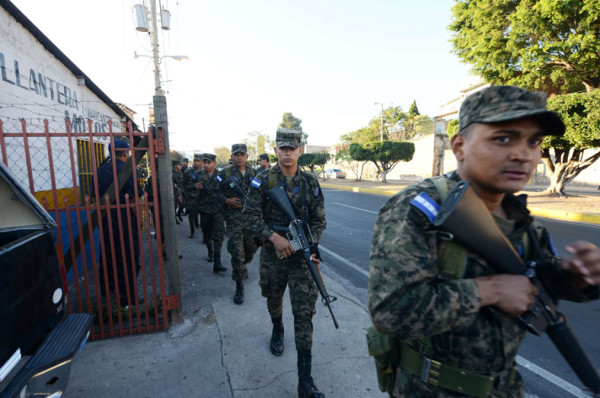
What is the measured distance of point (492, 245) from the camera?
3.11 ft

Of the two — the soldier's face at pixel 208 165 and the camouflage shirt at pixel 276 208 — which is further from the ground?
the soldier's face at pixel 208 165

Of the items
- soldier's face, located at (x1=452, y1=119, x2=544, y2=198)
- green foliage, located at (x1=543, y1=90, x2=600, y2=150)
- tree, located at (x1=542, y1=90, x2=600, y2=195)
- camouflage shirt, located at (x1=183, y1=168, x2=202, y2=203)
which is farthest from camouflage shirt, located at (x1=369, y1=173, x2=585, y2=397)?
green foliage, located at (x1=543, y1=90, x2=600, y2=150)

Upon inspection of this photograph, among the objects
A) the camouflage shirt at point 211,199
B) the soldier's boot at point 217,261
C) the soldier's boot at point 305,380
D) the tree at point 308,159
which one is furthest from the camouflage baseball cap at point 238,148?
the tree at point 308,159

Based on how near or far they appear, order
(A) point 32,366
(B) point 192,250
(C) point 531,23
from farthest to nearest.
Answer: (C) point 531,23 → (B) point 192,250 → (A) point 32,366

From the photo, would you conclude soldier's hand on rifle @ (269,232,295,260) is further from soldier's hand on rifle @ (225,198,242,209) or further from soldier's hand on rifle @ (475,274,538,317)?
soldier's hand on rifle @ (225,198,242,209)

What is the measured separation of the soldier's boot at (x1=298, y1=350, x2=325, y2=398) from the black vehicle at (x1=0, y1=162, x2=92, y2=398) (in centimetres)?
137

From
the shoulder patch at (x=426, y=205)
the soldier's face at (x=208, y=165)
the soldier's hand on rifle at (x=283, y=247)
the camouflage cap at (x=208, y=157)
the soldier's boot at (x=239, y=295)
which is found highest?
the camouflage cap at (x=208, y=157)

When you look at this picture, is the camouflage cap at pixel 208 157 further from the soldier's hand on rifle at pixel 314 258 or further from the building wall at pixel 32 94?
the soldier's hand on rifle at pixel 314 258

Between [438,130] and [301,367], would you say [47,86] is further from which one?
[438,130]

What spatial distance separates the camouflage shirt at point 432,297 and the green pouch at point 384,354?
0.26ft

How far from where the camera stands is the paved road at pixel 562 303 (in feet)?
7.41

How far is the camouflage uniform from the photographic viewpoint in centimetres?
366

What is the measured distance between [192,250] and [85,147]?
3329 millimetres

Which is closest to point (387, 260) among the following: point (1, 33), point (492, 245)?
point (492, 245)
